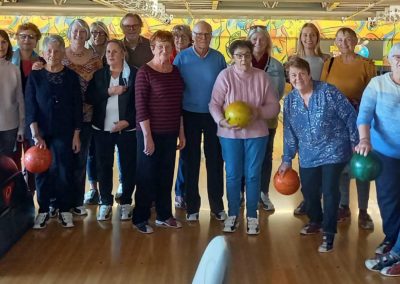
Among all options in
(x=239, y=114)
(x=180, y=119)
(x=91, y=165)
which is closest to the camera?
(x=239, y=114)

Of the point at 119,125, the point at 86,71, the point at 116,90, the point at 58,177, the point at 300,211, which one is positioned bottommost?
the point at 300,211

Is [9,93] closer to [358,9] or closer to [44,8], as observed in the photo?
[44,8]

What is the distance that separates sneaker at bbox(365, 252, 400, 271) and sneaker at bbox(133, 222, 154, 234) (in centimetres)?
124

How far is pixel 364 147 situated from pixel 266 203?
1.29 meters

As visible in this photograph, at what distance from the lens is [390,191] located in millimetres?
2527

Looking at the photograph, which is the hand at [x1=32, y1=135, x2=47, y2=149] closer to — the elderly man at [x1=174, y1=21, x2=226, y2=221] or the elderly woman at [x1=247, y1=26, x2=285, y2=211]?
the elderly man at [x1=174, y1=21, x2=226, y2=221]

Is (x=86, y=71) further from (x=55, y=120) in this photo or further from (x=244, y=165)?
(x=244, y=165)

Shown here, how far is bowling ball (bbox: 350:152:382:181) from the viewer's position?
7.89 feet

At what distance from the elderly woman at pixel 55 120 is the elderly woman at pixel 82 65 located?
0.11 m

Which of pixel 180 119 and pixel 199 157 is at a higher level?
pixel 180 119

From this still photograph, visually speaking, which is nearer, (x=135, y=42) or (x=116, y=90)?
(x=116, y=90)

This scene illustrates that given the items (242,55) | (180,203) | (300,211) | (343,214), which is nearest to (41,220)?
(180,203)

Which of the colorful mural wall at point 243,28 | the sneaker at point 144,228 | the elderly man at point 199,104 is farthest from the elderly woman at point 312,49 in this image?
the colorful mural wall at point 243,28

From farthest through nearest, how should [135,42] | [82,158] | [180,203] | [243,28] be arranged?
1. [243,28]
2. [180,203]
3. [135,42]
4. [82,158]
